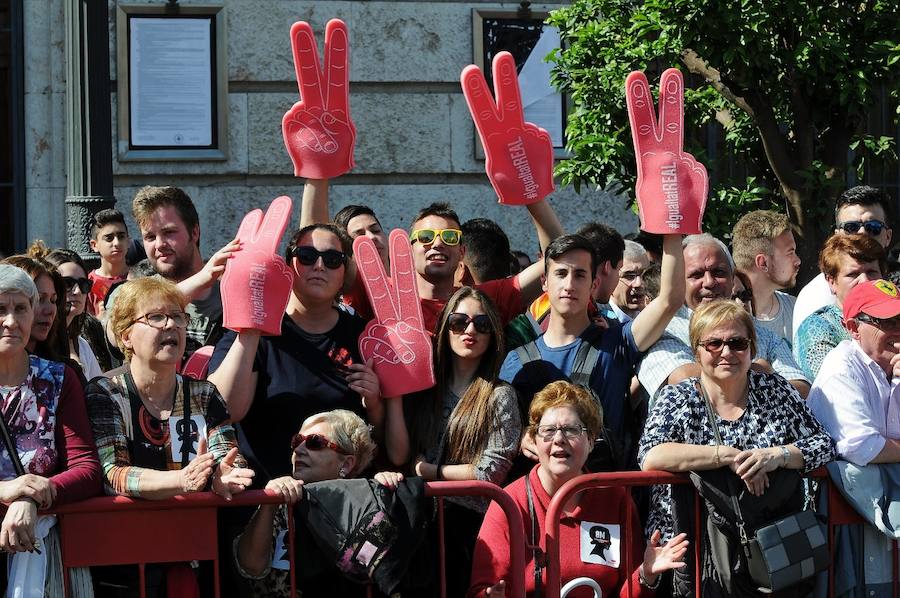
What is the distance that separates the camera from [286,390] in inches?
203

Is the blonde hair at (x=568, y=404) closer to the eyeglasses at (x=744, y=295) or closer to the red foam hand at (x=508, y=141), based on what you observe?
the red foam hand at (x=508, y=141)

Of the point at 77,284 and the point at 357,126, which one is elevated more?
the point at 357,126

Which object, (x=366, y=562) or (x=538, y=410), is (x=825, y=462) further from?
(x=366, y=562)

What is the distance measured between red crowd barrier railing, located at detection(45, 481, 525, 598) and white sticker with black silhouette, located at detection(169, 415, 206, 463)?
0.16 metres

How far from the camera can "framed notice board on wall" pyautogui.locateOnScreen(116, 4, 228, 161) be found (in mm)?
10461

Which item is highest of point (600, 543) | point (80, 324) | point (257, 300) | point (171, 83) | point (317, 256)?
point (171, 83)

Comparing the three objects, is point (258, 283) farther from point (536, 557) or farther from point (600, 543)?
point (600, 543)

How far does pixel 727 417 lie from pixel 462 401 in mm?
948

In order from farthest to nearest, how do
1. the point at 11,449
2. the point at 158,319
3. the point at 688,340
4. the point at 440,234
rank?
the point at 440,234, the point at 688,340, the point at 158,319, the point at 11,449

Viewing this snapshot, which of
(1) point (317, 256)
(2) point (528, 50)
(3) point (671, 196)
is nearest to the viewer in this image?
(1) point (317, 256)

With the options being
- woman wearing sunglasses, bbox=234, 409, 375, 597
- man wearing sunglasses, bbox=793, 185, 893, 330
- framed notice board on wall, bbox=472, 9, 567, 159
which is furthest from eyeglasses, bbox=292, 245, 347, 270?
framed notice board on wall, bbox=472, 9, 567, 159

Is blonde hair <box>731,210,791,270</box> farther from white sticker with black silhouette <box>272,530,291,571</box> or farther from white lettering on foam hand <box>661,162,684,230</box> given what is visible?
white sticker with black silhouette <box>272,530,291,571</box>

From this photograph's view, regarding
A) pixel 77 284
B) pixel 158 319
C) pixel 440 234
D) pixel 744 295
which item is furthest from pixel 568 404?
pixel 77 284

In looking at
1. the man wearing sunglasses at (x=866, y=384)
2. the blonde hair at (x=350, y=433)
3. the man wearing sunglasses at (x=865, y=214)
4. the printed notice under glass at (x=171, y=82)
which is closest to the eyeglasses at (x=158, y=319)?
the blonde hair at (x=350, y=433)
